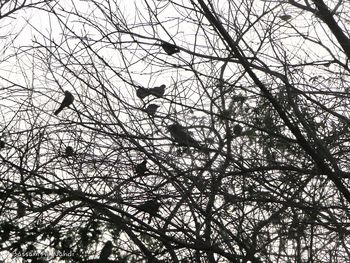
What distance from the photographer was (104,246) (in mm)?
5004

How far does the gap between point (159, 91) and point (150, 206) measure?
0.88 meters

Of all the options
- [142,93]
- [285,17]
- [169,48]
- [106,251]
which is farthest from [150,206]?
[285,17]

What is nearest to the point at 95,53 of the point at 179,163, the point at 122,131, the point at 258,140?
the point at 122,131

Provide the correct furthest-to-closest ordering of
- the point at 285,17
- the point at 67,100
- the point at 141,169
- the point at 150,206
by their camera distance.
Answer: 1. the point at 67,100
2. the point at 285,17
3. the point at 141,169
4. the point at 150,206

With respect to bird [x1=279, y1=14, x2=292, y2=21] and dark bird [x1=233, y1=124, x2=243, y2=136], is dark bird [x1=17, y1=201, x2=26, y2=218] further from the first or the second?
bird [x1=279, y1=14, x2=292, y2=21]

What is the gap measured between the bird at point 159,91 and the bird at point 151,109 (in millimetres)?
119

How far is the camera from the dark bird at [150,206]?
4.85 metres

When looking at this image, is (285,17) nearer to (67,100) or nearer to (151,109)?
(151,109)

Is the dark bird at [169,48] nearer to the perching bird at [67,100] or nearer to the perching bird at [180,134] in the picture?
the perching bird at [180,134]

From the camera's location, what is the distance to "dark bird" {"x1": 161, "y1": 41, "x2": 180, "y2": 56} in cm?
497

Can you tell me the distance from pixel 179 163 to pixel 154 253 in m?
0.67

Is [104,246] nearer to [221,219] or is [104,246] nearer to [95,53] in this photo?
[221,219]

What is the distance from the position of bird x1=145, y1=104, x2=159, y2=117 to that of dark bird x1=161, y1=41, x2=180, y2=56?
0.43m

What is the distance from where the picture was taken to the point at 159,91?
17.2 feet
